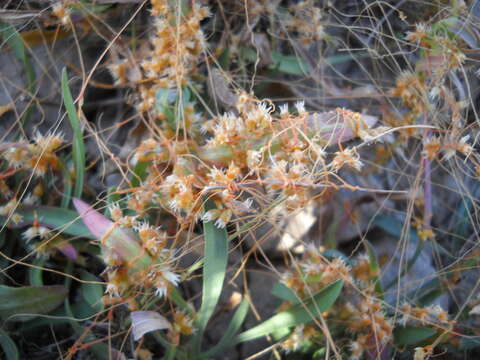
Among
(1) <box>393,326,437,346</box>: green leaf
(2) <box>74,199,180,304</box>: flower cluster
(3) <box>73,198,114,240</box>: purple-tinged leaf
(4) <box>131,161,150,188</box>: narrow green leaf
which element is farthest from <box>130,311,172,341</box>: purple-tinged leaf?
(1) <box>393,326,437,346</box>: green leaf

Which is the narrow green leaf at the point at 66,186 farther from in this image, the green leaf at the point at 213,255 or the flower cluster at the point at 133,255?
the green leaf at the point at 213,255

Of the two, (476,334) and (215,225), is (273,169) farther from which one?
(476,334)

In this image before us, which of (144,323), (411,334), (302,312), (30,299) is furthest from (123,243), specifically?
(411,334)

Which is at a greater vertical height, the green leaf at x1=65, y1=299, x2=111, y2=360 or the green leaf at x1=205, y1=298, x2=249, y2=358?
the green leaf at x1=65, y1=299, x2=111, y2=360

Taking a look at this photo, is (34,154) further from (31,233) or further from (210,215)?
(210,215)

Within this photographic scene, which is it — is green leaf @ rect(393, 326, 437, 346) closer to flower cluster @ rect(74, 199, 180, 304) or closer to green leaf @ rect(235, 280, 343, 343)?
green leaf @ rect(235, 280, 343, 343)

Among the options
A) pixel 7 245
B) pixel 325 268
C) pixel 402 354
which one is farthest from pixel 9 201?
pixel 402 354
